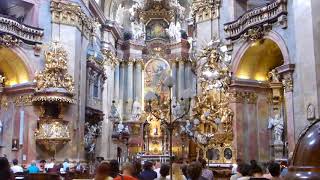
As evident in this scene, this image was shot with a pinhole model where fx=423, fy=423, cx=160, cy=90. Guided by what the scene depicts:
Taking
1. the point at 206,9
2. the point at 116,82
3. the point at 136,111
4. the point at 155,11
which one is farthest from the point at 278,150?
the point at 155,11

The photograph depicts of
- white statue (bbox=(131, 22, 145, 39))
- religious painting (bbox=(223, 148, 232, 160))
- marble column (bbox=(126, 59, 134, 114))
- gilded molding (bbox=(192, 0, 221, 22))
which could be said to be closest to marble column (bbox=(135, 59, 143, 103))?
marble column (bbox=(126, 59, 134, 114))

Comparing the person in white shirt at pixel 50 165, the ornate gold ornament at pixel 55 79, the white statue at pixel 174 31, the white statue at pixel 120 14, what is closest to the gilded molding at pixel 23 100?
the ornate gold ornament at pixel 55 79

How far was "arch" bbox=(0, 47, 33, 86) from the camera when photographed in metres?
18.4

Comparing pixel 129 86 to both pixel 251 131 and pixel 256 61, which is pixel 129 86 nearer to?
pixel 256 61

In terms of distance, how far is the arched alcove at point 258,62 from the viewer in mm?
17953

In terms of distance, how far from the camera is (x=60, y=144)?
18703 millimetres

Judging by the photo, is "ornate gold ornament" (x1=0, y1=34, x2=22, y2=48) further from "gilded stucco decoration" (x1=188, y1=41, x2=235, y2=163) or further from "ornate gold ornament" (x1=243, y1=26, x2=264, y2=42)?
"ornate gold ornament" (x1=243, y1=26, x2=264, y2=42)

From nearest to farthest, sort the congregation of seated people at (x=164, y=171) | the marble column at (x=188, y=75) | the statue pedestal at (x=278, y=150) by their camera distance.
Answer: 1. the congregation of seated people at (x=164, y=171)
2. the statue pedestal at (x=278, y=150)
3. the marble column at (x=188, y=75)

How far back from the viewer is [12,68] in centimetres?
1914

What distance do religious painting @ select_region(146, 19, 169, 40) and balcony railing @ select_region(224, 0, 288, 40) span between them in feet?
46.9

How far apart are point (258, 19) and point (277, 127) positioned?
4.43 meters

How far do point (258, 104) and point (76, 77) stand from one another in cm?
847

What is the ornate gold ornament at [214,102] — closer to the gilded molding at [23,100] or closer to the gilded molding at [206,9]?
the gilded molding at [206,9]

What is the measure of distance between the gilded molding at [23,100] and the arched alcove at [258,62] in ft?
30.1
